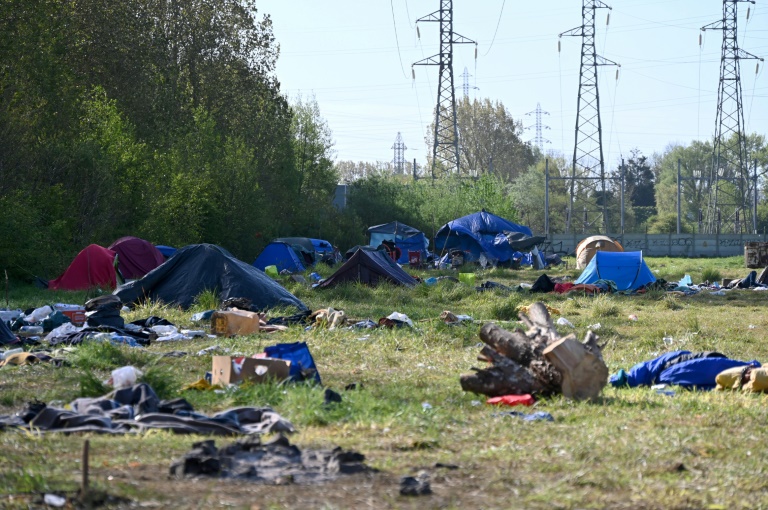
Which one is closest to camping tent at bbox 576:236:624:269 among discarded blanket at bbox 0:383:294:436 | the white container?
the white container

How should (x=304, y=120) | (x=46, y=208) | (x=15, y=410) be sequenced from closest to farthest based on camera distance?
1. (x=15, y=410)
2. (x=46, y=208)
3. (x=304, y=120)

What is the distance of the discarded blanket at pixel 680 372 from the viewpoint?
27.9 ft

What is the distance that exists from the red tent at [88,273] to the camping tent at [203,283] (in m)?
4.90

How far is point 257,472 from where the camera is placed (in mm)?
4871

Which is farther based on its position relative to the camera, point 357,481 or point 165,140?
point 165,140

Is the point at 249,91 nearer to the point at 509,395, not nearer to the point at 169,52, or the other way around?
the point at 169,52

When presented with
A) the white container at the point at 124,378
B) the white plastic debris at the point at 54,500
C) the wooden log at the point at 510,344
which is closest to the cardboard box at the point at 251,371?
the white container at the point at 124,378

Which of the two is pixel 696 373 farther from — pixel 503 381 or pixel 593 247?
pixel 593 247

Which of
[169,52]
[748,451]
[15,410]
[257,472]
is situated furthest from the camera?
[169,52]

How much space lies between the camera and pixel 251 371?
7.76 meters

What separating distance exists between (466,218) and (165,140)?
13066 millimetres

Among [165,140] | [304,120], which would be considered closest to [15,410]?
[165,140]

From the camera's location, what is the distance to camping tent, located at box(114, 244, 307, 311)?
15750 millimetres

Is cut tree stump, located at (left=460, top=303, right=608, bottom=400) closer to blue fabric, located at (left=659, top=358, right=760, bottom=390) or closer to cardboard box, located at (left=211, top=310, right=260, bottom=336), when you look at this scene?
blue fabric, located at (left=659, top=358, right=760, bottom=390)
